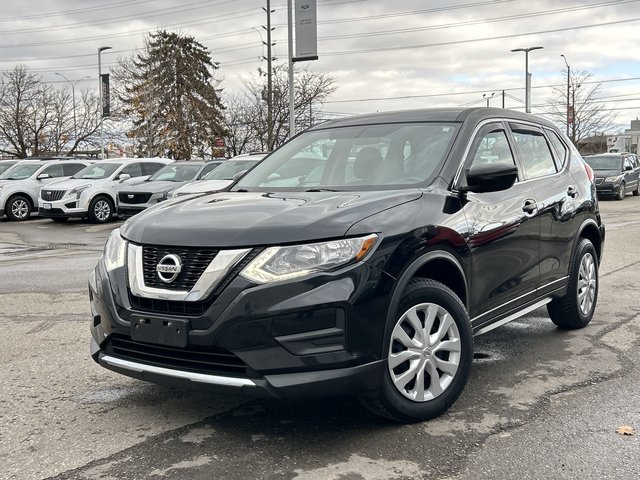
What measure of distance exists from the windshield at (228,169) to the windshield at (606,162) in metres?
15.8

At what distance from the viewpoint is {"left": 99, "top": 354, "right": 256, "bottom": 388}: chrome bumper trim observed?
312 centimetres

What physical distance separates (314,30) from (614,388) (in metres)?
17.1

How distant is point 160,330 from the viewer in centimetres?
326

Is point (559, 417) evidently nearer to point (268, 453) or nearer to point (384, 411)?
point (384, 411)

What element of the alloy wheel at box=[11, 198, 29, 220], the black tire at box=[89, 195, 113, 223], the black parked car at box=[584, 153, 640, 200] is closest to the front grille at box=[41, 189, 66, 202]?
the black tire at box=[89, 195, 113, 223]

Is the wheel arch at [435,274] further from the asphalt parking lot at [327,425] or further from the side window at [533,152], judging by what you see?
the side window at [533,152]

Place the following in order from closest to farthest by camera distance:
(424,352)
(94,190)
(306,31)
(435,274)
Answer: (424,352), (435,274), (94,190), (306,31)

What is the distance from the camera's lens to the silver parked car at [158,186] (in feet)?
53.6

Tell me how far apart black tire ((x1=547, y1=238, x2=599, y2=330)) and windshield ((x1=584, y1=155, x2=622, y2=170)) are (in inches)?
851

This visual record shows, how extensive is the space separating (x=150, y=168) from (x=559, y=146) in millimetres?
15030

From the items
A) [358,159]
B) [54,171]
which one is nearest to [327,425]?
[358,159]

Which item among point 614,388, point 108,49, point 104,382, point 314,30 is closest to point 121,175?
point 314,30

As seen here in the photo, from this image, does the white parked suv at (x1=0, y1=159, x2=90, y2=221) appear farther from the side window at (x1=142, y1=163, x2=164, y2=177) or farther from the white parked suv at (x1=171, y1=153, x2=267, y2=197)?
the white parked suv at (x1=171, y1=153, x2=267, y2=197)

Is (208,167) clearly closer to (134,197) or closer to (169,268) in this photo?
(134,197)
